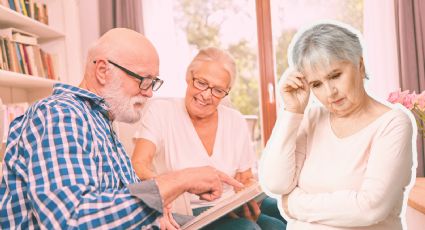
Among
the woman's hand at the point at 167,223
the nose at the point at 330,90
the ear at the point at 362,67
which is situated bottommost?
the woman's hand at the point at 167,223

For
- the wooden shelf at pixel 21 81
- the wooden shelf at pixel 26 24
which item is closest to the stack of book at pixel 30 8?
the wooden shelf at pixel 26 24

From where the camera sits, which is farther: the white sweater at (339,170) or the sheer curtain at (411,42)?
the sheer curtain at (411,42)

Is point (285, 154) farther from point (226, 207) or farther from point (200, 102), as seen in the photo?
point (200, 102)

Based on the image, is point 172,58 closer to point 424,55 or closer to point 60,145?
point 424,55

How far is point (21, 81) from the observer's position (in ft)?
8.71

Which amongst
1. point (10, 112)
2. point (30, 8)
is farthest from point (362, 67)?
point (30, 8)

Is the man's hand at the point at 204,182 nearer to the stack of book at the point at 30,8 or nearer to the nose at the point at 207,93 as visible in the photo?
the nose at the point at 207,93

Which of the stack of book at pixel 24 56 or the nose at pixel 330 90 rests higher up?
the stack of book at pixel 24 56

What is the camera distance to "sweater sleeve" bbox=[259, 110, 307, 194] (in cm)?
60

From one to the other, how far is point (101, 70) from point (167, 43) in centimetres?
247

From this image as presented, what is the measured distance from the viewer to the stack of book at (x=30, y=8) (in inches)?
102

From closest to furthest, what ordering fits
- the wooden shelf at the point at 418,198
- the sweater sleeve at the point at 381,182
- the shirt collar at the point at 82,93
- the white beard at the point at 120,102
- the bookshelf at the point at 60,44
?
the sweater sleeve at the point at 381,182 < the wooden shelf at the point at 418,198 < the shirt collar at the point at 82,93 < the white beard at the point at 120,102 < the bookshelf at the point at 60,44

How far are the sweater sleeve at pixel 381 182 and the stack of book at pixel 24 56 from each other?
227 cm

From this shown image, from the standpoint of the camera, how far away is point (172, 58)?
349 cm
